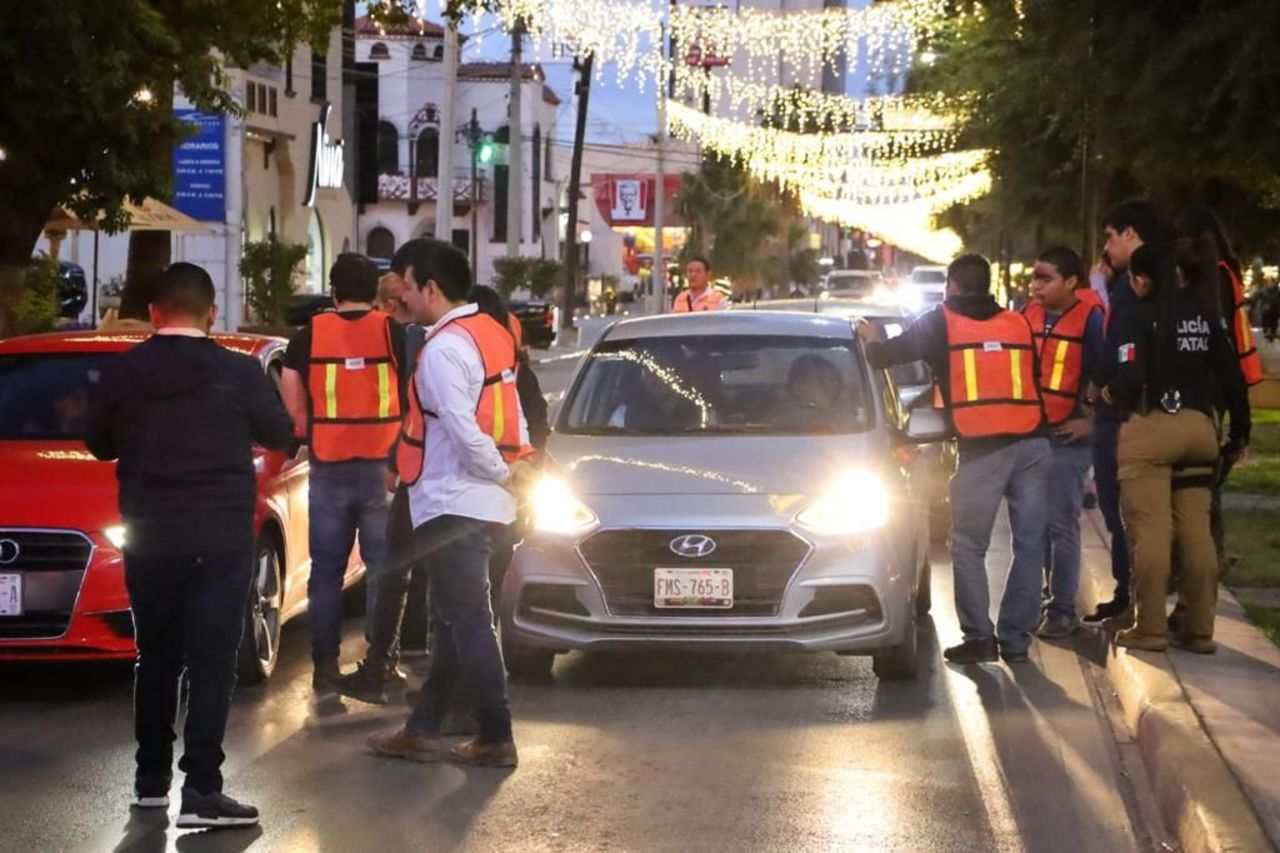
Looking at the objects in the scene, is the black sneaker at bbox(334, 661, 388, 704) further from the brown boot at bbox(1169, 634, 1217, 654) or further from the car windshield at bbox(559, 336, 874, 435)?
the brown boot at bbox(1169, 634, 1217, 654)

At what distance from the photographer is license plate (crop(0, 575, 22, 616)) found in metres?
9.42

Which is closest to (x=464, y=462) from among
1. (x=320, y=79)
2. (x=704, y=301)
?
(x=704, y=301)

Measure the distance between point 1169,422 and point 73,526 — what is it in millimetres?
4931

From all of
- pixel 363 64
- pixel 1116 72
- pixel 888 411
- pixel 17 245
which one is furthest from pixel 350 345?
pixel 363 64

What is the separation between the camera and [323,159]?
51.0m

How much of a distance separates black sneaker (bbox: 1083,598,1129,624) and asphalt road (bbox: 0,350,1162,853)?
863 millimetres

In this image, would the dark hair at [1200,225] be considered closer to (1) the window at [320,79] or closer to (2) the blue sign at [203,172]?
(2) the blue sign at [203,172]

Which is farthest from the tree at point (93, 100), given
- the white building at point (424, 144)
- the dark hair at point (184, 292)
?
the white building at point (424, 144)

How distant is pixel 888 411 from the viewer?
11.2 metres

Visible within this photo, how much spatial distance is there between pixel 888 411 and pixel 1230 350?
167cm

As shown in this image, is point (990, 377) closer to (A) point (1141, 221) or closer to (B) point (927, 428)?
(B) point (927, 428)

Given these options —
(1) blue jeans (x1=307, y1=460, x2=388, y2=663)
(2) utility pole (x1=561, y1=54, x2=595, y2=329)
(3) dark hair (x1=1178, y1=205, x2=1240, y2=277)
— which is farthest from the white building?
(1) blue jeans (x1=307, y1=460, x2=388, y2=663)

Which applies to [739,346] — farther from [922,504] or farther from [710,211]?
[710,211]

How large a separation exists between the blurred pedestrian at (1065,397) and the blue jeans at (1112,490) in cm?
19
